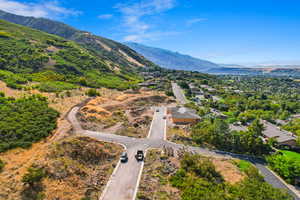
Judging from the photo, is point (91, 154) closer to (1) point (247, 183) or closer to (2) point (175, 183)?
(2) point (175, 183)

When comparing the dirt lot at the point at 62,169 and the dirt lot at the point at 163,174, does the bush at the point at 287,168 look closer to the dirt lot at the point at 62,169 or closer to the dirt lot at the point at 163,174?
the dirt lot at the point at 163,174

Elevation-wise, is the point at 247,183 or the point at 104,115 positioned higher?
the point at 104,115

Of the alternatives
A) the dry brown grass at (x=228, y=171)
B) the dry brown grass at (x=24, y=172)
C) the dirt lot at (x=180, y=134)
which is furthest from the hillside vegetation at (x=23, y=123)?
the dry brown grass at (x=228, y=171)

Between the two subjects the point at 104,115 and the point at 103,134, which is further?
the point at 104,115

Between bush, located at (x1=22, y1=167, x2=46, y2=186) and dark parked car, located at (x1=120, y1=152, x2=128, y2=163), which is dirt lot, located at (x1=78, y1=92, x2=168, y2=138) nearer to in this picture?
dark parked car, located at (x1=120, y1=152, x2=128, y2=163)

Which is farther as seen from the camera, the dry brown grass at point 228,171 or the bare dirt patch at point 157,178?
the dry brown grass at point 228,171

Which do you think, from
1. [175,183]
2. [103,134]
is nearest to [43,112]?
[103,134]
